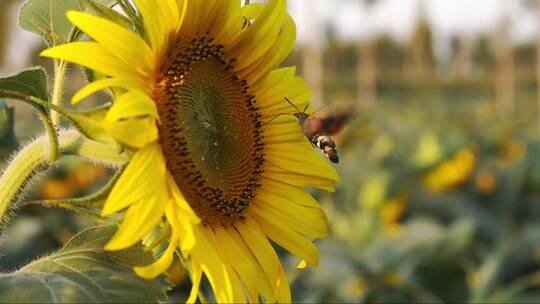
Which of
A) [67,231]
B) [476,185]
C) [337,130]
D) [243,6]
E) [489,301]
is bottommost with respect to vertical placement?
[476,185]

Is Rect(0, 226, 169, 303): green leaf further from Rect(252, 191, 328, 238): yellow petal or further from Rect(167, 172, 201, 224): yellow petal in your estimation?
Rect(252, 191, 328, 238): yellow petal

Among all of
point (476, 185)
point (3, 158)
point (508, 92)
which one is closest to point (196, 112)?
point (3, 158)

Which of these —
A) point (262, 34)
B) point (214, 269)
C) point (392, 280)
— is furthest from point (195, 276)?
point (392, 280)

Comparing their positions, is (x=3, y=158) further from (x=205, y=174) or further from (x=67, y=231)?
(x=67, y=231)

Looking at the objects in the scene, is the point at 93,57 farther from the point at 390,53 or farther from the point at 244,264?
the point at 390,53

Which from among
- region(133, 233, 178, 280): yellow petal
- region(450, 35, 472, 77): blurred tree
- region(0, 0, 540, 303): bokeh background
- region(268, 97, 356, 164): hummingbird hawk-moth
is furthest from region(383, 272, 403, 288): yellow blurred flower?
region(450, 35, 472, 77): blurred tree

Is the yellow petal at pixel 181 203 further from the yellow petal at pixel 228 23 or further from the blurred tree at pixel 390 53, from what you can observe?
the blurred tree at pixel 390 53
